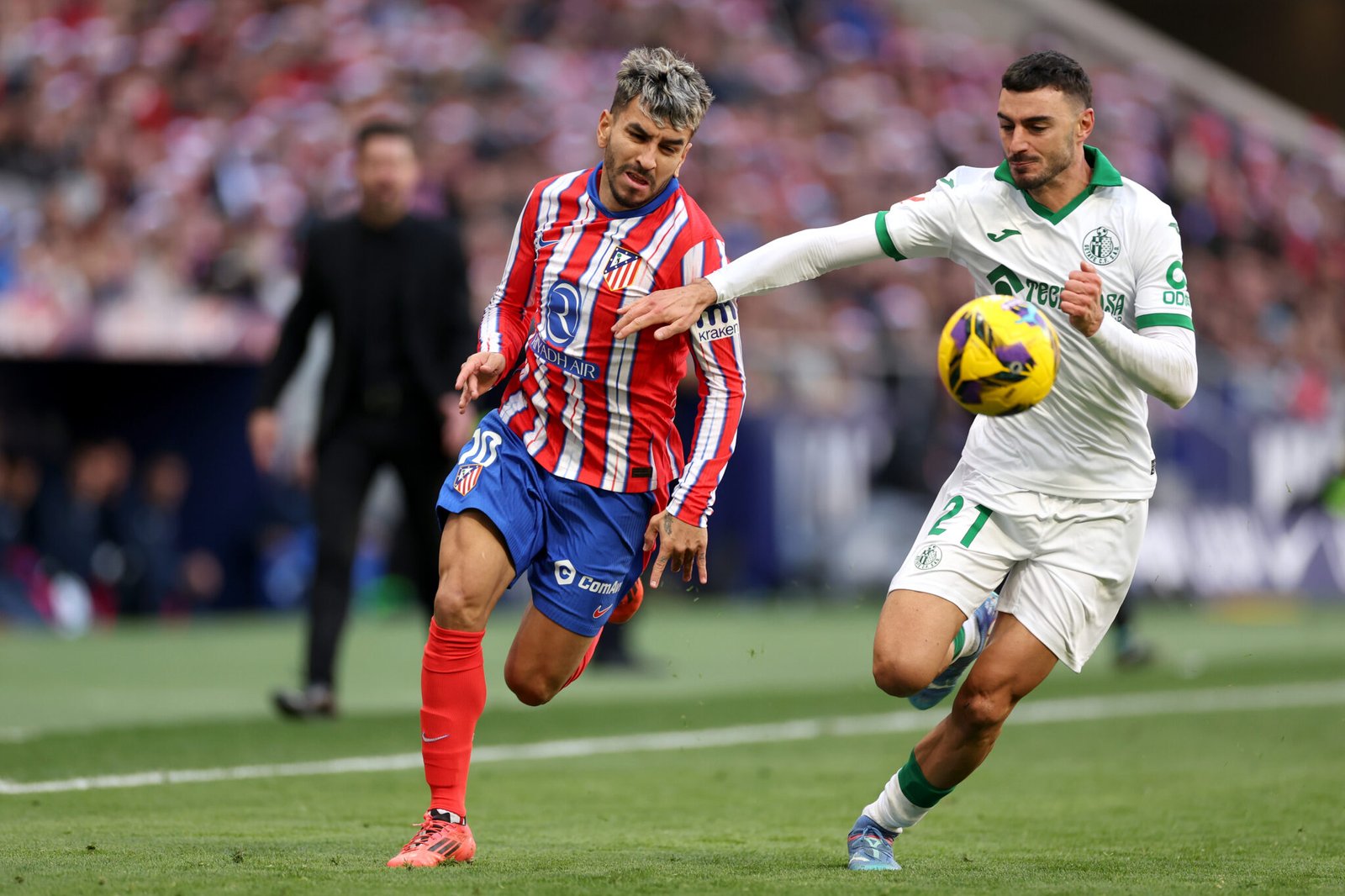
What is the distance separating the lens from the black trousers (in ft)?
29.6

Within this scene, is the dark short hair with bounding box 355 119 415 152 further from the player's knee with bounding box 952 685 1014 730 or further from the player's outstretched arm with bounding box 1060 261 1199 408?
the player's knee with bounding box 952 685 1014 730

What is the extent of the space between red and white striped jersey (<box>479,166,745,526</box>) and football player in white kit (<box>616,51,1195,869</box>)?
177 mm

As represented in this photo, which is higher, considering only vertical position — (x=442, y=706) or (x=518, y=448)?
(x=518, y=448)

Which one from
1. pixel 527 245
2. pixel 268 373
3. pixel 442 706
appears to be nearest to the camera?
pixel 442 706

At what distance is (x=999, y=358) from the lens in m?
4.89

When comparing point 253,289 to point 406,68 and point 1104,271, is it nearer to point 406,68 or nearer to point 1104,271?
point 406,68

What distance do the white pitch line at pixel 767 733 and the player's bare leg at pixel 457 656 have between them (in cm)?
228

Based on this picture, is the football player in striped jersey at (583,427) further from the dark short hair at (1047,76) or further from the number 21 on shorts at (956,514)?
the dark short hair at (1047,76)

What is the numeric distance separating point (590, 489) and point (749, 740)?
394cm

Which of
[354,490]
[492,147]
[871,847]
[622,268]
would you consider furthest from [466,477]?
[492,147]

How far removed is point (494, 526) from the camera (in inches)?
211

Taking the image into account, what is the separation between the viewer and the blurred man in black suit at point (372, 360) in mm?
9047

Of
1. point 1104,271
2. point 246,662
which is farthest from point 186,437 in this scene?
point 1104,271

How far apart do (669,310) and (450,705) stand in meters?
1.32
